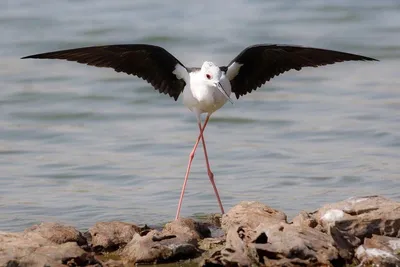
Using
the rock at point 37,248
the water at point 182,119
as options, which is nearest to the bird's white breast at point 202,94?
the water at point 182,119

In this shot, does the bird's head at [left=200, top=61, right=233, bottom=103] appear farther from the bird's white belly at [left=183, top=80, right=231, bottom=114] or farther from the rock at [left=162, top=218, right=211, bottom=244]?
the rock at [left=162, top=218, right=211, bottom=244]

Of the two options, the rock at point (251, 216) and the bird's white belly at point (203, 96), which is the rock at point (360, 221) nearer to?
the rock at point (251, 216)

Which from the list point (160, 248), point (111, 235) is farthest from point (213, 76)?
point (160, 248)

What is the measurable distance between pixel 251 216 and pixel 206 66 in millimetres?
1901

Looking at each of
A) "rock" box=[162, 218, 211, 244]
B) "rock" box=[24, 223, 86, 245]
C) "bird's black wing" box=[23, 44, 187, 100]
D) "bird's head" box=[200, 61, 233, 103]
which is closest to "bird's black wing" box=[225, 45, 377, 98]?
"bird's head" box=[200, 61, 233, 103]

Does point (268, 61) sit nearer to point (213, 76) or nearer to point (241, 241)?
point (213, 76)

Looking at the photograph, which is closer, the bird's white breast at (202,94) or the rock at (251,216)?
the rock at (251,216)

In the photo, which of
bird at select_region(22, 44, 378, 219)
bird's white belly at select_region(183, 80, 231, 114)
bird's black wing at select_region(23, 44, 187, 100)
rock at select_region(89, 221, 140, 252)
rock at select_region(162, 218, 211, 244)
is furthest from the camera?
bird's white belly at select_region(183, 80, 231, 114)

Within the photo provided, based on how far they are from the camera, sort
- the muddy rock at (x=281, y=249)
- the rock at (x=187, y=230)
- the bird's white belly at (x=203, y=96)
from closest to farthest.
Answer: the muddy rock at (x=281, y=249), the rock at (x=187, y=230), the bird's white belly at (x=203, y=96)

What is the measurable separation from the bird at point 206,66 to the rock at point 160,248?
4.32 feet

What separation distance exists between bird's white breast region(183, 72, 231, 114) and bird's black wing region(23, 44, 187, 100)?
9.4 inches

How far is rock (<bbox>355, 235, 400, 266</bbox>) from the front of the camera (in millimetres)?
6879

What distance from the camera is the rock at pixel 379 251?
22.6 feet

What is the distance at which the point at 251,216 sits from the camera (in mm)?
7879
